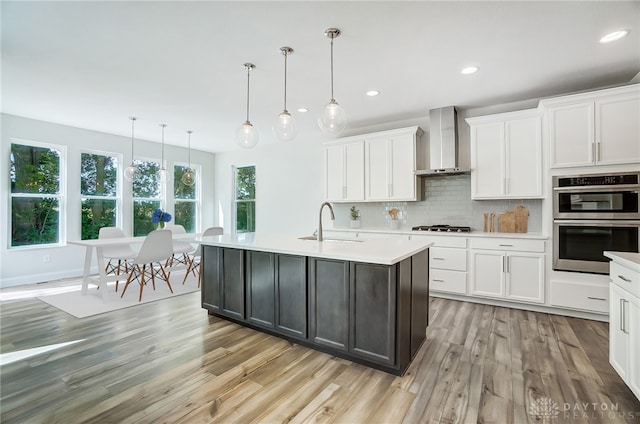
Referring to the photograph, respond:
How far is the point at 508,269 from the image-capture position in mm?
3518

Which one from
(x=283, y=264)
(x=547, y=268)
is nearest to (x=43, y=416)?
(x=283, y=264)

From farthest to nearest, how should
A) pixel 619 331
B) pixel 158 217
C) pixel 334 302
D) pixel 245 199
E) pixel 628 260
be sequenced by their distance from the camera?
pixel 245 199 < pixel 158 217 < pixel 334 302 < pixel 619 331 < pixel 628 260

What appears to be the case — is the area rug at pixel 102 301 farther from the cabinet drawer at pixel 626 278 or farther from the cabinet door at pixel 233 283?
the cabinet drawer at pixel 626 278

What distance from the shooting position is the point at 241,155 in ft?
23.2

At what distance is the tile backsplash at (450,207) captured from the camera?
392 centimetres

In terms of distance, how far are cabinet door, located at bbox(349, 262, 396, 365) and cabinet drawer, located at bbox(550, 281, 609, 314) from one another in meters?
2.40

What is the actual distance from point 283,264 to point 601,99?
362 cm

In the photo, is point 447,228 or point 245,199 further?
point 245,199

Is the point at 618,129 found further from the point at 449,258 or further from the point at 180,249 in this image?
the point at 180,249

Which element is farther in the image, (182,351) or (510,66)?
(510,66)

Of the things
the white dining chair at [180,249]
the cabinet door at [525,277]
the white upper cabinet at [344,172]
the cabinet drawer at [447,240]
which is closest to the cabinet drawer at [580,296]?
the cabinet door at [525,277]

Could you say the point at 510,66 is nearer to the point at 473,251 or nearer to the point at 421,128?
the point at 421,128

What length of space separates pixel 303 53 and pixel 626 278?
285 cm

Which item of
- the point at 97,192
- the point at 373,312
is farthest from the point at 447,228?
the point at 97,192
